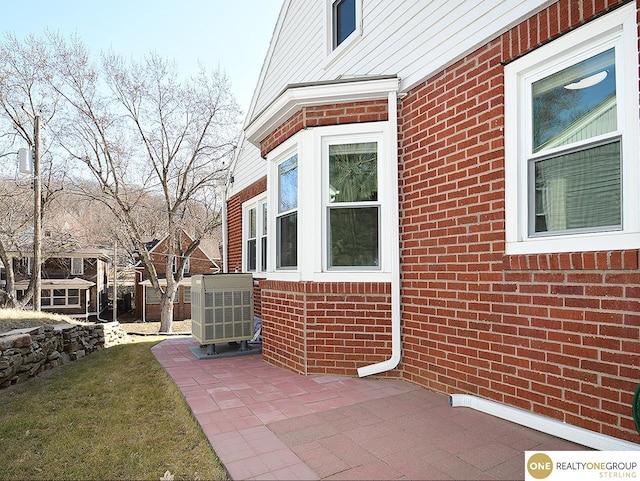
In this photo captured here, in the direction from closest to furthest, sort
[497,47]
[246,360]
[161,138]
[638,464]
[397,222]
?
1. [638,464]
2. [497,47]
3. [397,222]
4. [246,360]
5. [161,138]

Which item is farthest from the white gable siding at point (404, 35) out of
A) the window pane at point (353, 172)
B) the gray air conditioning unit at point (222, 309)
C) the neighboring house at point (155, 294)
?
the neighboring house at point (155, 294)

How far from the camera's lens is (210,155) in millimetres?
19250

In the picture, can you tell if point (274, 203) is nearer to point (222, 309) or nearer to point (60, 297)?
point (222, 309)

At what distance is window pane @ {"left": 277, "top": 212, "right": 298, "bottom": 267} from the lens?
202 inches

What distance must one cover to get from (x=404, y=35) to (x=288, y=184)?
2.21m

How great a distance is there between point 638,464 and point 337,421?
195 centimetres

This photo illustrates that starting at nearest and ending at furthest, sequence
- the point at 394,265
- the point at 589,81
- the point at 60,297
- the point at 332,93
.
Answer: the point at 589,81
the point at 394,265
the point at 332,93
the point at 60,297

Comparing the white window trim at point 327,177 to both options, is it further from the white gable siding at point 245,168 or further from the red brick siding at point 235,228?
the red brick siding at point 235,228

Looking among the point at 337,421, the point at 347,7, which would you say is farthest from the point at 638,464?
the point at 347,7

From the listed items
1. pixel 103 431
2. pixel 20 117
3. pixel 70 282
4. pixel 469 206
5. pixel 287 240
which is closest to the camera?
pixel 103 431

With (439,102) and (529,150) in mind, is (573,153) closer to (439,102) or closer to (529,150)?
(529,150)

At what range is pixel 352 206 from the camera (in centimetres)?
463

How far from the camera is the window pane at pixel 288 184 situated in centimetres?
519

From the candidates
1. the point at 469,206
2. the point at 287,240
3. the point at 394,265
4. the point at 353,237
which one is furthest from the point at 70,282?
the point at 469,206
